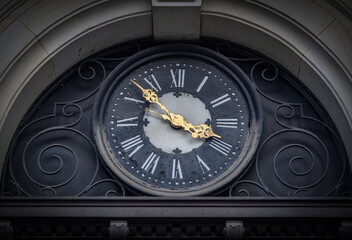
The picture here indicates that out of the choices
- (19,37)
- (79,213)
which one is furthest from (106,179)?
(19,37)

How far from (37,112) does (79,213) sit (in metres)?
1.47

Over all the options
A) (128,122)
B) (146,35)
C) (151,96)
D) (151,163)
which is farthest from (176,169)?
(146,35)

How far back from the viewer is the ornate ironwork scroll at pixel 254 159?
359 inches

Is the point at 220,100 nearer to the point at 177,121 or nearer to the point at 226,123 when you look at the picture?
the point at 226,123

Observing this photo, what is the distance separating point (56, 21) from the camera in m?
9.49

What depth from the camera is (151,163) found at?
9.17 m

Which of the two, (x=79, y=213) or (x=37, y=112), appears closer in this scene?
(x=79, y=213)

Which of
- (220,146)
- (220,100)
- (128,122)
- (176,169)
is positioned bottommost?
(176,169)

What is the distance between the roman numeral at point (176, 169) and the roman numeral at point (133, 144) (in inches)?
15.5

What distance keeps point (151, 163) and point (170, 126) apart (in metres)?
0.48

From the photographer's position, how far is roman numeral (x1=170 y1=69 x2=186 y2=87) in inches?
379

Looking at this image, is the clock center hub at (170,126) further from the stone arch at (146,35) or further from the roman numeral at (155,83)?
the stone arch at (146,35)

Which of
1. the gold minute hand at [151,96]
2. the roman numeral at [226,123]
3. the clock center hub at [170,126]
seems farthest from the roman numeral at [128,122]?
the roman numeral at [226,123]
